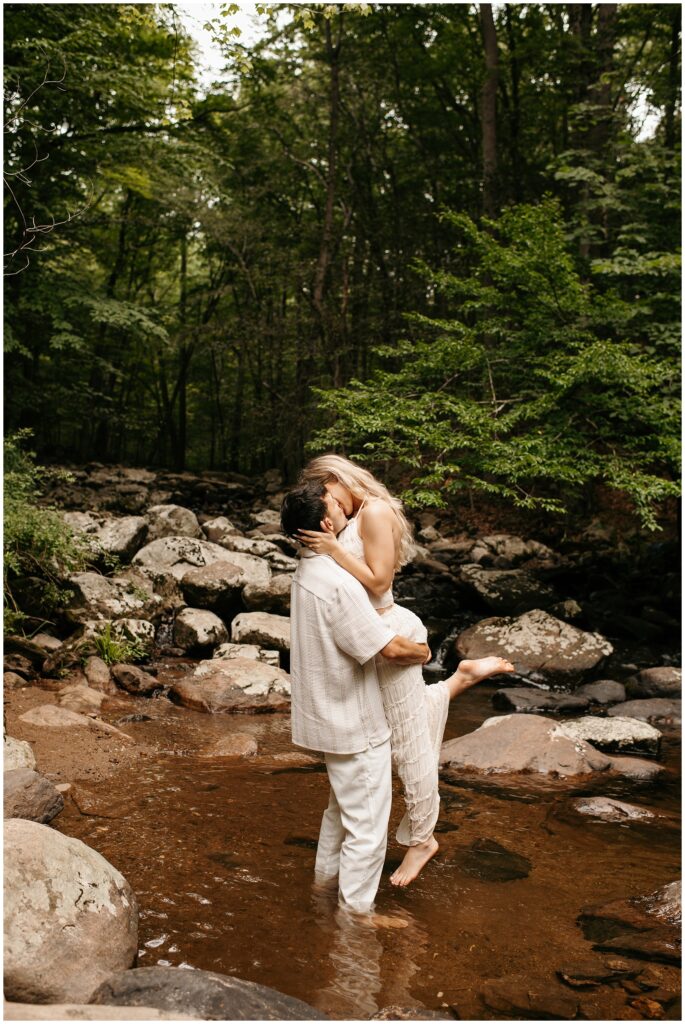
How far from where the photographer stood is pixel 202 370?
3288 centimetres

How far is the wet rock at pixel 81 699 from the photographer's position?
6.57m

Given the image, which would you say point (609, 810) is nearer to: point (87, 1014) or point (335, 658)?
point (335, 658)

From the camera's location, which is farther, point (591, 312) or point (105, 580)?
point (591, 312)

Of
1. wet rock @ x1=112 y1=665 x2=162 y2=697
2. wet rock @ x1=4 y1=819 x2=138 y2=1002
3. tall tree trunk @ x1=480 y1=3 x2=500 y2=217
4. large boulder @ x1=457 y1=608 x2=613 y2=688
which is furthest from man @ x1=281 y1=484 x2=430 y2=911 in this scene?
tall tree trunk @ x1=480 y1=3 x2=500 y2=217

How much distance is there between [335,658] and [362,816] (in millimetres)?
706

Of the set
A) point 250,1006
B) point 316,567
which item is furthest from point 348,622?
point 250,1006

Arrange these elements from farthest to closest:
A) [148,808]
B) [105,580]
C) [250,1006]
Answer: [105,580] < [148,808] < [250,1006]

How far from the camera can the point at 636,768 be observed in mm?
6008

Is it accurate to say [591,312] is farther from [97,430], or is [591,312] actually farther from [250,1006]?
[97,430]

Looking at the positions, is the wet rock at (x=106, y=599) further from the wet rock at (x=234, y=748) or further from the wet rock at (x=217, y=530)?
the wet rock at (x=217, y=530)

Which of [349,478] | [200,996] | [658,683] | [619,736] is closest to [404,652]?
[349,478]

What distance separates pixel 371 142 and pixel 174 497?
11.5m

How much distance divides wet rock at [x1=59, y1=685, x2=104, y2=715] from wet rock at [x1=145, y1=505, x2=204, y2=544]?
5641mm

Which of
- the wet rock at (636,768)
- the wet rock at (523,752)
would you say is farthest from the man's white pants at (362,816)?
the wet rock at (636,768)
